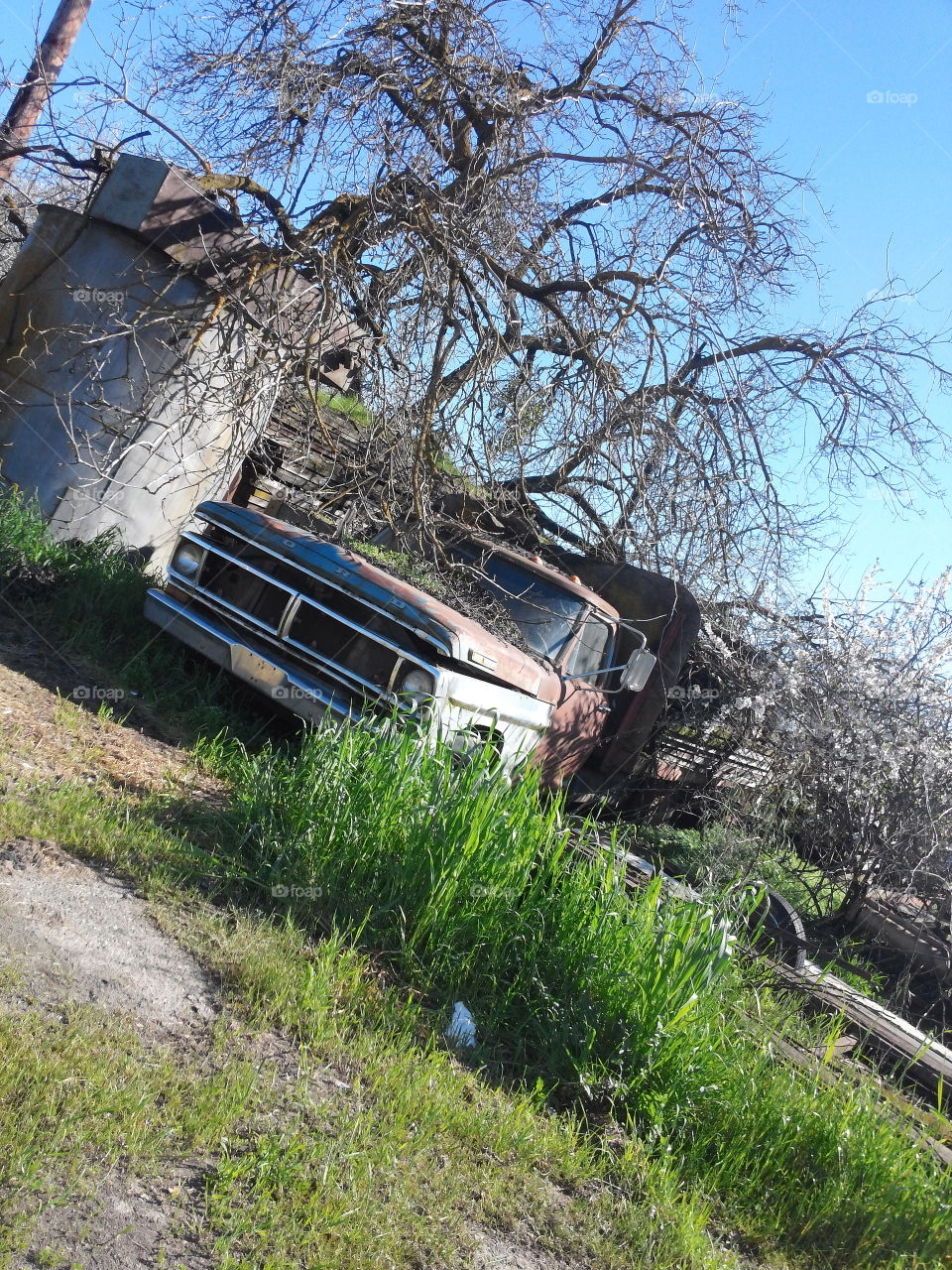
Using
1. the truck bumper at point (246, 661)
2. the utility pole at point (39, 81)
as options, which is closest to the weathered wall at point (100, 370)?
the utility pole at point (39, 81)

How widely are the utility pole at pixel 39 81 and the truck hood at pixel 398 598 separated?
3.34m

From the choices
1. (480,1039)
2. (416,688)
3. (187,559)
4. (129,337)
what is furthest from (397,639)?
(129,337)

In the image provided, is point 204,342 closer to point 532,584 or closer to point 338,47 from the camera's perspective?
point 338,47

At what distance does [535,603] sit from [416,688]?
6.74 feet

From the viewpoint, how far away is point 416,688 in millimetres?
5508

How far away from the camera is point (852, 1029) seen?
17.7ft

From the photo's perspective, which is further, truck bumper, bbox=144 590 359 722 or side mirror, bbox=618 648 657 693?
side mirror, bbox=618 648 657 693

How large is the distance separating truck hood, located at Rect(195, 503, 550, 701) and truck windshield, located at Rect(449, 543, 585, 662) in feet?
1.56

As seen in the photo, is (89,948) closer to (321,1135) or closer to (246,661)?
(321,1135)

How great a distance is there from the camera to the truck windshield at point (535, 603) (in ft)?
23.6

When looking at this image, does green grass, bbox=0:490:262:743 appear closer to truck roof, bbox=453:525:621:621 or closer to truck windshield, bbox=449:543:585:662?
truck windshield, bbox=449:543:585:662

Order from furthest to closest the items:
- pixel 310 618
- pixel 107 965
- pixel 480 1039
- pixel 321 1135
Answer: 1. pixel 310 618
2. pixel 480 1039
3. pixel 107 965
4. pixel 321 1135

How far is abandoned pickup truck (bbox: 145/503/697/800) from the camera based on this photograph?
221 inches

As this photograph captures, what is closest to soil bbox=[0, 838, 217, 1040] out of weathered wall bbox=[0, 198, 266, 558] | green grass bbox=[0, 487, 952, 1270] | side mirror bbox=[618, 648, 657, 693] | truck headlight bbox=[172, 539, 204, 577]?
green grass bbox=[0, 487, 952, 1270]
